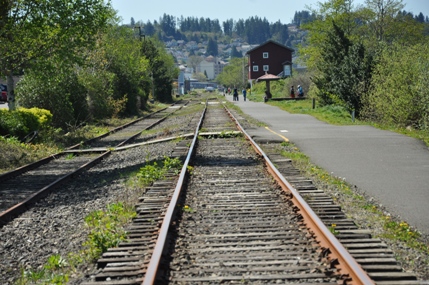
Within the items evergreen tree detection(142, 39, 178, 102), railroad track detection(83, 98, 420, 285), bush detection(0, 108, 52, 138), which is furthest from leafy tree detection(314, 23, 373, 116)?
evergreen tree detection(142, 39, 178, 102)

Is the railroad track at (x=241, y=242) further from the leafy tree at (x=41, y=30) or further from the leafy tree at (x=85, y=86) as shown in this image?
the leafy tree at (x=85, y=86)

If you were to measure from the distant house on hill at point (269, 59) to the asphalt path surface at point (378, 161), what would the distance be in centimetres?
9270

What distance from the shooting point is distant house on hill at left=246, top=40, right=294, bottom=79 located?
113812 mm

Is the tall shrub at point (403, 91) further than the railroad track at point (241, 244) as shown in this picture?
Yes

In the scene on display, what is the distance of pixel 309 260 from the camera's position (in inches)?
Answer: 212

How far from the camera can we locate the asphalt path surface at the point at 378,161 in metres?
8.33

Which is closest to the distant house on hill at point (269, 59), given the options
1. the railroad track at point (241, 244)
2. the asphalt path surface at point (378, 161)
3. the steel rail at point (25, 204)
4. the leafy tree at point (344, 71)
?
the leafy tree at point (344, 71)

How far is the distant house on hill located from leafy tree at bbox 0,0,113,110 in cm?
9504

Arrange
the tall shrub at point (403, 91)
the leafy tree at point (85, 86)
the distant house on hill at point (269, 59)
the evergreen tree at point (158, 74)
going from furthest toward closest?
the distant house on hill at point (269, 59)
the evergreen tree at point (158, 74)
the leafy tree at point (85, 86)
the tall shrub at point (403, 91)

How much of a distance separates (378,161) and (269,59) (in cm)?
10365

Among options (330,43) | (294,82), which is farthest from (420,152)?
(294,82)

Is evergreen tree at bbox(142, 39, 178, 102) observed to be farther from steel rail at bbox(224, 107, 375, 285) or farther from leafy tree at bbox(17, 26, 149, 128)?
steel rail at bbox(224, 107, 375, 285)

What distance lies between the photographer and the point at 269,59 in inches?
4515

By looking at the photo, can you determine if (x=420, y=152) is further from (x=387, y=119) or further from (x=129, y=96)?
(x=129, y=96)
